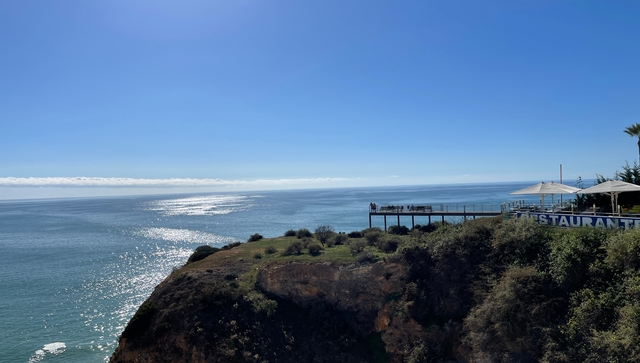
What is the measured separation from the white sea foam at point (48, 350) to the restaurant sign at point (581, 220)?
110 feet

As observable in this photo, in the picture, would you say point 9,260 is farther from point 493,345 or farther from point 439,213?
point 493,345

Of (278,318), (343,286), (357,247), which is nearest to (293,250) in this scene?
(357,247)

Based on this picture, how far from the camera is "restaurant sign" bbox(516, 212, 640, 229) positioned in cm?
1880

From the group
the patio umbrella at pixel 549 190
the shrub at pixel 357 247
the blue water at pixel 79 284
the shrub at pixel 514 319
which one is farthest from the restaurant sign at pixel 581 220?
Result: the blue water at pixel 79 284

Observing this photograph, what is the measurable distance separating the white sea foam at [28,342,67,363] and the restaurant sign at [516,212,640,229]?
3340cm

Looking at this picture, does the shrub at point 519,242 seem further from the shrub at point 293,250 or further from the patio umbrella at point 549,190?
the shrub at point 293,250

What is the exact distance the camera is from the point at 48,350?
26156 mm

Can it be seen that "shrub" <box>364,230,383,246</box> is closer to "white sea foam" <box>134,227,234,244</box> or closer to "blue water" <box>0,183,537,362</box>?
"blue water" <box>0,183,537,362</box>

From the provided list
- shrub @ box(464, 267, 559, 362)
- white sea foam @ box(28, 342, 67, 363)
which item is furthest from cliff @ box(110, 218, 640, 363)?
white sea foam @ box(28, 342, 67, 363)

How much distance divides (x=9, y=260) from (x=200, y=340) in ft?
175

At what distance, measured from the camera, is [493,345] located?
58.8 feet

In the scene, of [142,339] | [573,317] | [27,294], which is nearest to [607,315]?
[573,317]

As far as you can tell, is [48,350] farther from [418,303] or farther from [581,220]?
[581,220]

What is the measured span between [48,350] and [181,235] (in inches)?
2112
